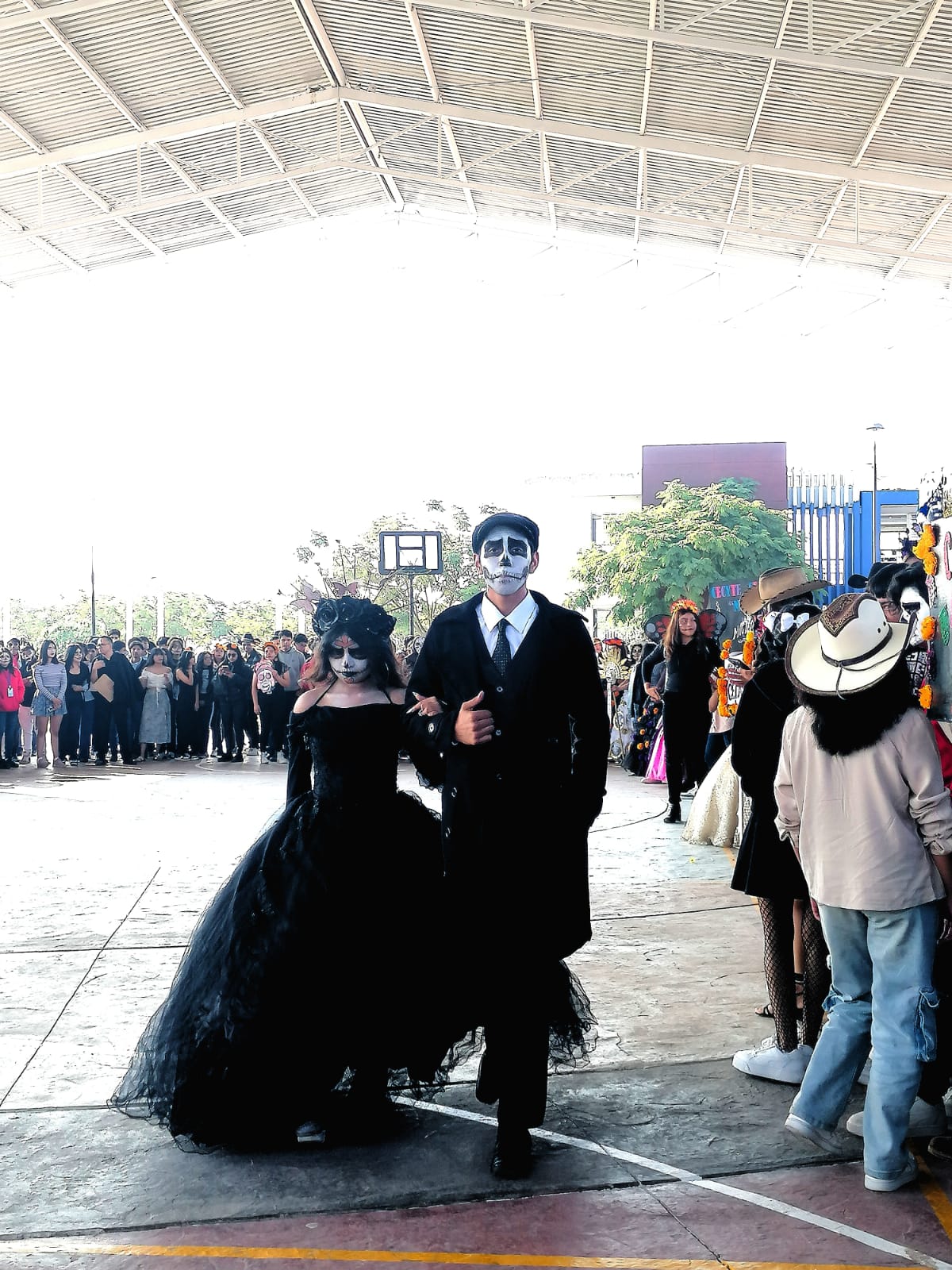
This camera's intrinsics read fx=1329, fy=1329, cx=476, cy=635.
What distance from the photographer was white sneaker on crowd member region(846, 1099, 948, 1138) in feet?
12.8

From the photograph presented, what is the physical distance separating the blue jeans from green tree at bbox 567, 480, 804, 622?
1282 inches

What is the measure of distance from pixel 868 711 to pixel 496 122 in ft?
63.6

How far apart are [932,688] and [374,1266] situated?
7.74 feet

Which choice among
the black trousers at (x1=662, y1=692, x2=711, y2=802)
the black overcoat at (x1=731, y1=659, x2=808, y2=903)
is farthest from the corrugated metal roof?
the black overcoat at (x1=731, y1=659, x2=808, y2=903)

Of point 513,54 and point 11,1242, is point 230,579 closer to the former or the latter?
point 513,54

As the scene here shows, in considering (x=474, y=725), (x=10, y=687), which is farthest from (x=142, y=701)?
(x=474, y=725)

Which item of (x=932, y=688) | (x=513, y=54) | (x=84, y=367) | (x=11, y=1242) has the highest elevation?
(x=513, y=54)

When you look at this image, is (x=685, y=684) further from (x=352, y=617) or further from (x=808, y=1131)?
(x=808, y=1131)

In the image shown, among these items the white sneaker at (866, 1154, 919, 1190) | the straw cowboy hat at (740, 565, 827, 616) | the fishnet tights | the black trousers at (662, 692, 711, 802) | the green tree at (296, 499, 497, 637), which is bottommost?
the white sneaker at (866, 1154, 919, 1190)

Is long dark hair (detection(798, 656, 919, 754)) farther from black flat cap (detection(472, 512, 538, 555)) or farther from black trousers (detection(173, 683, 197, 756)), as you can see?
black trousers (detection(173, 683, 197, 756))

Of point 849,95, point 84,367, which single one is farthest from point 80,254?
point 849,95

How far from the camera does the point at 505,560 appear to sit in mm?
4031

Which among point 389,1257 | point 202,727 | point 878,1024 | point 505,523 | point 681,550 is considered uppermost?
point 681,550

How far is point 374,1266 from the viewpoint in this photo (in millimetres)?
3166
